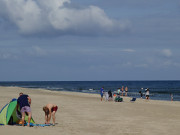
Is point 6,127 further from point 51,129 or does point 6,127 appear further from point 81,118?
point 81,118

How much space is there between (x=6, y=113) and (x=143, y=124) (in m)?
7.17

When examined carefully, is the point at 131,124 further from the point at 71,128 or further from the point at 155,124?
the point at 71,128

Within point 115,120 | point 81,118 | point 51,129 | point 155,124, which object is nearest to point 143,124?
point 155,124

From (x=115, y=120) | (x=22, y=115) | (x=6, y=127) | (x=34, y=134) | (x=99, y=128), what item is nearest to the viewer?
(x=34, y=134)

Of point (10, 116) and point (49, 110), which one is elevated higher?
point (49, 110)

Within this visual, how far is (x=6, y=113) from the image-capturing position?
45.9 ft

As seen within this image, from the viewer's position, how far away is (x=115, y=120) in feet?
57.1

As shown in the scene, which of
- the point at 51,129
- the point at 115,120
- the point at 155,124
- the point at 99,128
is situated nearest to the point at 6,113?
the point at 51,129

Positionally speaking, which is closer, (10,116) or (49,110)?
(10,116)

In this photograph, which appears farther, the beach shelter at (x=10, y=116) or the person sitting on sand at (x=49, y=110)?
the person sitting on sand at (x=49, y=110)

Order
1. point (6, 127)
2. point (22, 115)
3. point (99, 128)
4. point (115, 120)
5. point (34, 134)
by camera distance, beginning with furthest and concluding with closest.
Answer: point (115, 120) < point (99, 128) < point (22, 115) < point (6, 127) < point (34, 134)

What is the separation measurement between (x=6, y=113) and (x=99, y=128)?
4.49 m

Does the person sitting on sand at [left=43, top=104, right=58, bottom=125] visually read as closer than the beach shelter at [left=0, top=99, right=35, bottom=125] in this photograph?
No

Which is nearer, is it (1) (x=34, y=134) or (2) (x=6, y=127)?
(1) (x=34, y=134)
